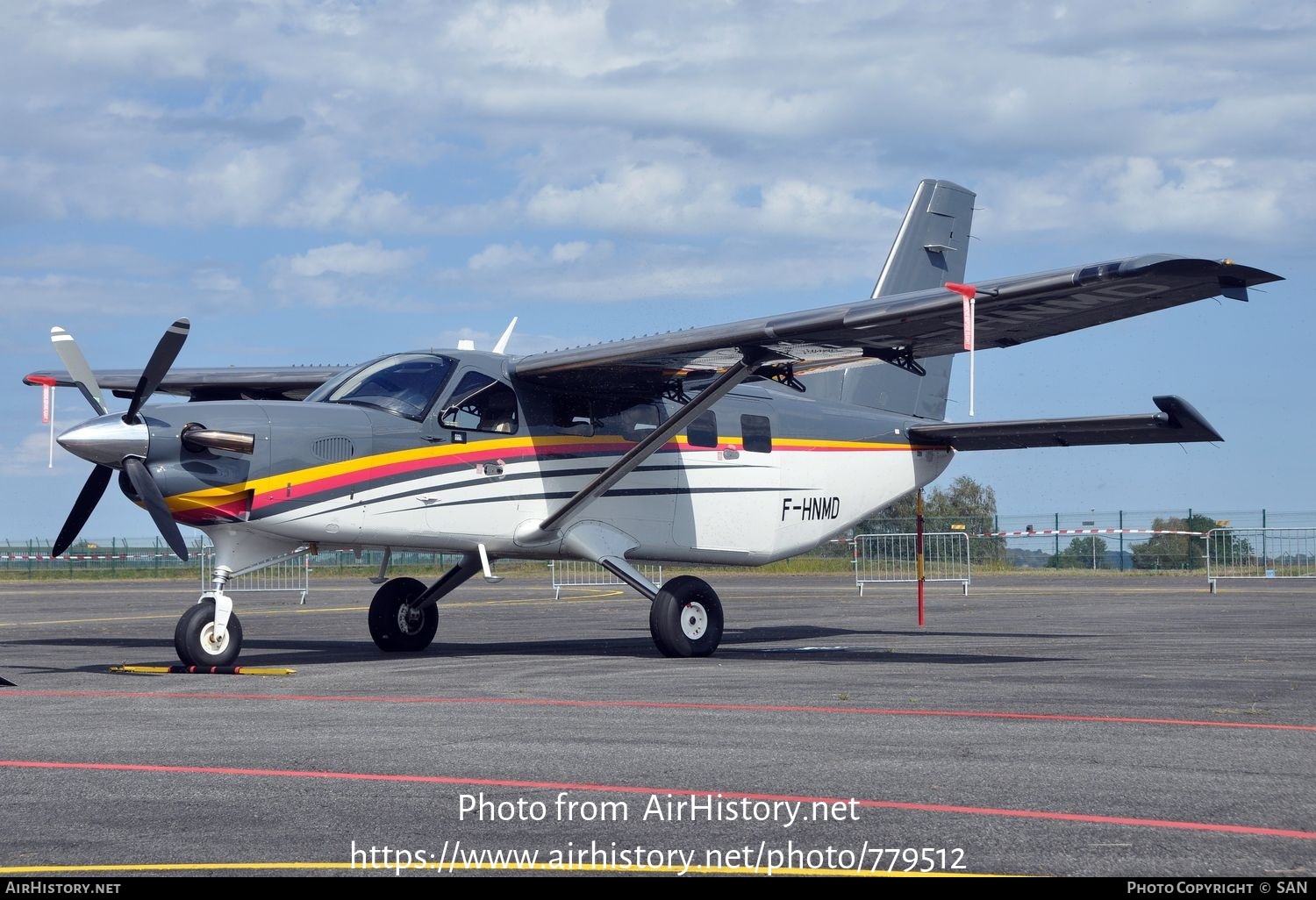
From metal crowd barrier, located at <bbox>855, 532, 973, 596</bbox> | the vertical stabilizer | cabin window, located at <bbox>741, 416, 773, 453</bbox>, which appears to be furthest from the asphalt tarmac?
metal crowd barrier, located at <bbox>855, 532, 973, 596</bbox>

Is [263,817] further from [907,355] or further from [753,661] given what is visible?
[907,355]

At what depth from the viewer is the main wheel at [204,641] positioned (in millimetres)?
12820

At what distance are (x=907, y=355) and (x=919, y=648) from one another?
11.3 feet

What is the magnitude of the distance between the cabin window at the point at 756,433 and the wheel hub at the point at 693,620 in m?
2.58

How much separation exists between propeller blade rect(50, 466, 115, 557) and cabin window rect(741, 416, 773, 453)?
23.1 ft

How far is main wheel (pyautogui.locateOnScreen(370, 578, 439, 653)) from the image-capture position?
16078 millimetres

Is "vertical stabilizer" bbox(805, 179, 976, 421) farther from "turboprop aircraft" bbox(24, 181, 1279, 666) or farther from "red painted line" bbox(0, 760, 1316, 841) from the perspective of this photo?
"red painted line" bbox(0, 760, 1316, 841)

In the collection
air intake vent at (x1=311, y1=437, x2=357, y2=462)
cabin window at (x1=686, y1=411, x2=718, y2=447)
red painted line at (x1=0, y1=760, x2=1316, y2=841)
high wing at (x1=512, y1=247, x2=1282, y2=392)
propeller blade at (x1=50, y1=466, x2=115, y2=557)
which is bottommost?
red painted line at (x1=0, y1=760, x2=1316, y2=841)

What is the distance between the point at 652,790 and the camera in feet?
21.4

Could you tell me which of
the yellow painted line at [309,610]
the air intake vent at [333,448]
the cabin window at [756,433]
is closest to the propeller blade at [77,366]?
the air intake vent at [333,448]

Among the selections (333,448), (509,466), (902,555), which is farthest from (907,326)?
(902,555)

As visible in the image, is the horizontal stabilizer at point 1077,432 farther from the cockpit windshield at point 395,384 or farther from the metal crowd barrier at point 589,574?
the metal crowd barrier at point 589,574

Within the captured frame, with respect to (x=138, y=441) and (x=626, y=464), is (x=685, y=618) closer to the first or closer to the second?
(x=626, y=464)
